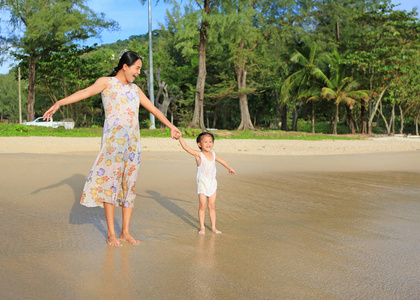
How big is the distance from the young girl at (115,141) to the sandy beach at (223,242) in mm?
459

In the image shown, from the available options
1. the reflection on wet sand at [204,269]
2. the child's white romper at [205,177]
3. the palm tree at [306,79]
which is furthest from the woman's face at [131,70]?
the palm tree at [306,79]

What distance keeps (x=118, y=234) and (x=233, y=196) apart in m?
2.53

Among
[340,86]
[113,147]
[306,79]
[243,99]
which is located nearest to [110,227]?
[113,147]

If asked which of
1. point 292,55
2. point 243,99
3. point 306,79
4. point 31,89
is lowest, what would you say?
point 243,99

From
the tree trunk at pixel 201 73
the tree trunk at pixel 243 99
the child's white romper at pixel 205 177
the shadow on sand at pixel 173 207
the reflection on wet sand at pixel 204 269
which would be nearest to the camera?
the reflection on wet sand at pixel 204 269

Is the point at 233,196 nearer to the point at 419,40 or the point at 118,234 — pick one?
the point at 118,234

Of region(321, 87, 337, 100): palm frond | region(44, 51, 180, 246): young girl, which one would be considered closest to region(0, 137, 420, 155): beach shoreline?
region(44, 51, 180, 246): young girl

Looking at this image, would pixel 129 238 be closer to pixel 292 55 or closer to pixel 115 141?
pixel 115 141

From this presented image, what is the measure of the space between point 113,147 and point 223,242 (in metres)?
1.39

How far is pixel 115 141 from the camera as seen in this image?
12.2 feet

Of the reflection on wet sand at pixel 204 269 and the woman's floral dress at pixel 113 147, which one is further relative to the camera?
the woman's floral dress at pixel 113 147

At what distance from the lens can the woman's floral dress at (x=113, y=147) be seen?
3732 mm

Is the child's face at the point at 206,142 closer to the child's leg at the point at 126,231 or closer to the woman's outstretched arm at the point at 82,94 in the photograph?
the child's leg at the point at 126,231

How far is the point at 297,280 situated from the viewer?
2.97 m
